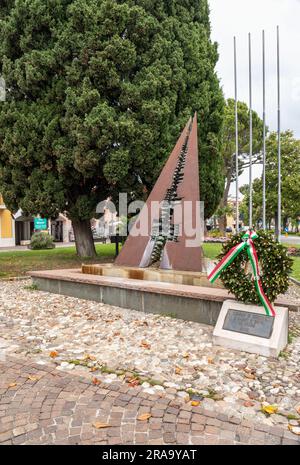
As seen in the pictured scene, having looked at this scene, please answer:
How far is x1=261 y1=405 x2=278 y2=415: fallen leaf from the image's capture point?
2989 millimetres

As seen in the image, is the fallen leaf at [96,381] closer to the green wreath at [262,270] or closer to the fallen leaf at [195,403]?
the fallen leaf at [195,403]

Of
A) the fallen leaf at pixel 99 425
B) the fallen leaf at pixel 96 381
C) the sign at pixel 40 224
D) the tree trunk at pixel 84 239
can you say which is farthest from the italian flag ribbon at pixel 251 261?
the sign at pixel 40 224

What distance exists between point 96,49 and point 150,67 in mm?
1881

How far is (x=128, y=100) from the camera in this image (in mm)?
11188

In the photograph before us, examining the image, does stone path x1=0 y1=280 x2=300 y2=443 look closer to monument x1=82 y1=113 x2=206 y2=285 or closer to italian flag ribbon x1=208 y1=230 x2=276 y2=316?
italian flag ribbon x1=208 y1=230 x2=276 y2=316

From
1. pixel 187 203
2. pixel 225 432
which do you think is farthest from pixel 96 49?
pixel 225 432

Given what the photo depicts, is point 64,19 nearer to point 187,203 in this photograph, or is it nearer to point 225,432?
point 187,203

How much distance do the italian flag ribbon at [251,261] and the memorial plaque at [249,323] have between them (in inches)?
5.2

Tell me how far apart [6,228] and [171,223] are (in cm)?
2267

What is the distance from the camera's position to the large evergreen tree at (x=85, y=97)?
427 inches

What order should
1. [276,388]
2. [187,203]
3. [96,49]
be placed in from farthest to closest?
[96,49] → [187,203] → [276,388]

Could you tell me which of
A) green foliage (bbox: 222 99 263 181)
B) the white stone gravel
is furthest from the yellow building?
the white stone gravel

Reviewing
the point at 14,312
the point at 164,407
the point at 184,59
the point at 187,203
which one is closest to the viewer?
the point at 164,407

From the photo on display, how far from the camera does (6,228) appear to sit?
2702 cm
